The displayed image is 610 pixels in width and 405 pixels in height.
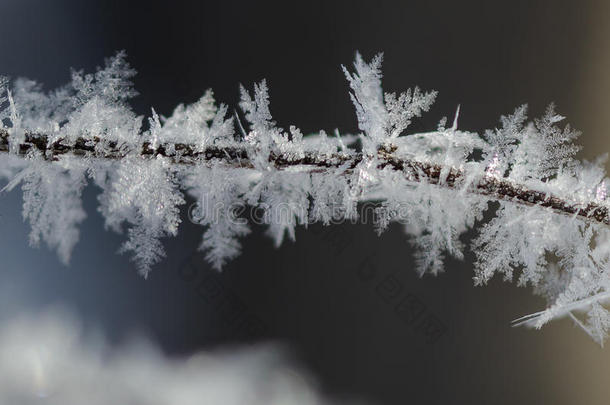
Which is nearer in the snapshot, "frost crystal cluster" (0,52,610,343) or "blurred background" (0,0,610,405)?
"frost crystal cluster" (0,52,610,343)

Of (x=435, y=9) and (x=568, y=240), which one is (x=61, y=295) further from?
(x=435, y=9)

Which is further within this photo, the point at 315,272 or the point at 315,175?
the point at 315,272

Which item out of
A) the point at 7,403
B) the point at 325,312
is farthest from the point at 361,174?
the point at 7,403

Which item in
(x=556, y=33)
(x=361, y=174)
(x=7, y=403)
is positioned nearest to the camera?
(x=361, y=174)

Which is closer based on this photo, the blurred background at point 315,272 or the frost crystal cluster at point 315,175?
the frost crystal cluster at point 315,175
